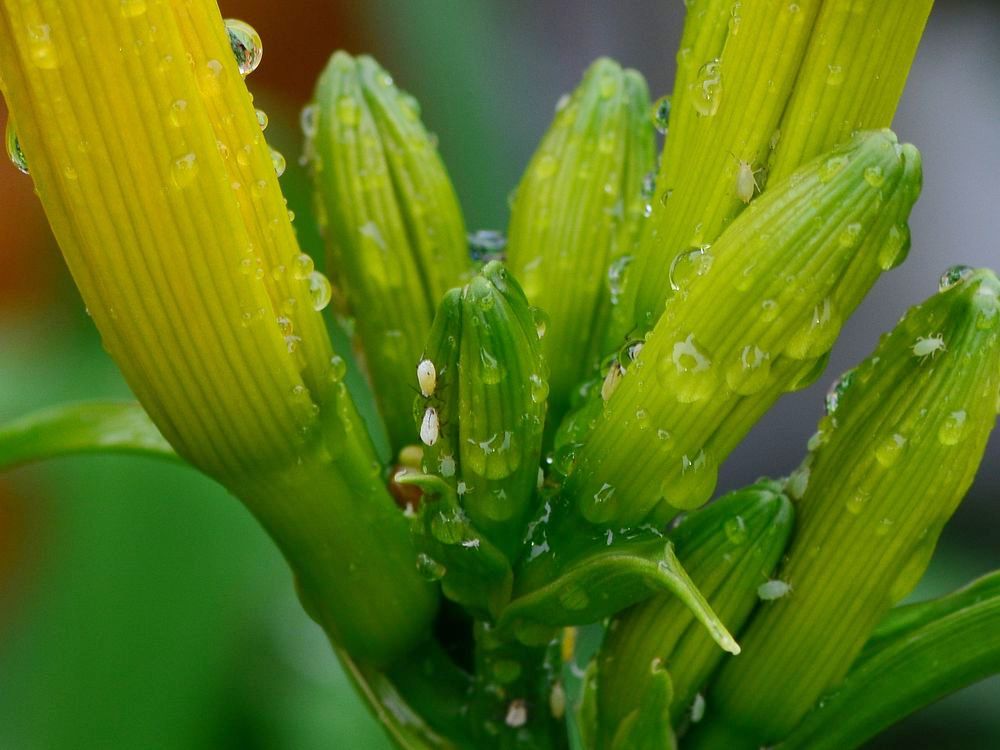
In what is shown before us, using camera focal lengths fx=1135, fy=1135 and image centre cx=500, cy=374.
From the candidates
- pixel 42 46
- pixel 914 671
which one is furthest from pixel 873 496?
pixel 42 46

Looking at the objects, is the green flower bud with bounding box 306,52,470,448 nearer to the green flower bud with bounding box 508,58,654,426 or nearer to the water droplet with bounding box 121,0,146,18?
the green flower bud with bounding box 508,58,654,426

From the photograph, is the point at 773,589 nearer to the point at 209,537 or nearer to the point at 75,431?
the point at 75,431

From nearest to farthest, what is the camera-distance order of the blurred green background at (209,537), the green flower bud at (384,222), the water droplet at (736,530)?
1. the water droplet at (736,530)
2. the green flower bud at (384,222)
3. the blurred green background at (209,537)

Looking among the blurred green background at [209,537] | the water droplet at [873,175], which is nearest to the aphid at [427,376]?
the water droplet at [873,175]

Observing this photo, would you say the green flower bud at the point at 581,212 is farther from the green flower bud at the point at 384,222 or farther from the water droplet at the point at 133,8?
the water droplet at the point at 133,8

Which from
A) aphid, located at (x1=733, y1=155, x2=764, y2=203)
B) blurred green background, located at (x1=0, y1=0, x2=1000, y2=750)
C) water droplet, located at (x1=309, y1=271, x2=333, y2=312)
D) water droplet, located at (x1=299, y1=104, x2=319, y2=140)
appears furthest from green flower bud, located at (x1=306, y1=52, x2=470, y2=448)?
blurred green background, located at (x1=0, y1=0, x2=1000, y2=750)

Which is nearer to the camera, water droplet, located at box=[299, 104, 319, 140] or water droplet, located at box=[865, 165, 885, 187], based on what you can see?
water droplet, located at box=[865, 165, 885, 187]
